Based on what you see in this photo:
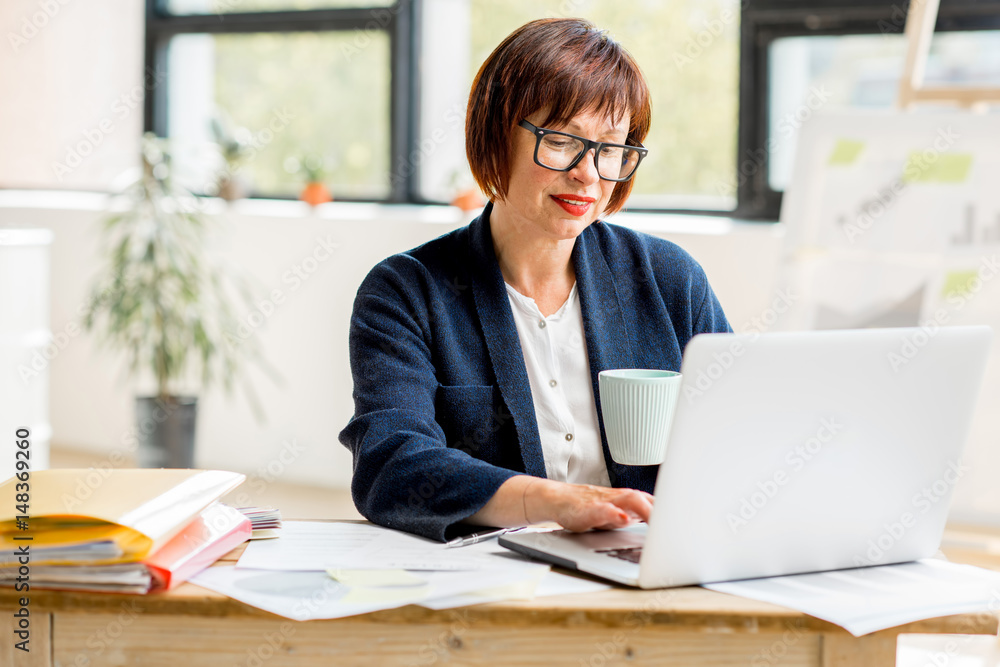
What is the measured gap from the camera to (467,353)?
1.44m

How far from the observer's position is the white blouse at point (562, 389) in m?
1.44

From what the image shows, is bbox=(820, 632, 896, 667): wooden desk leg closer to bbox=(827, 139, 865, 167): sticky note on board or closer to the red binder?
the red binder

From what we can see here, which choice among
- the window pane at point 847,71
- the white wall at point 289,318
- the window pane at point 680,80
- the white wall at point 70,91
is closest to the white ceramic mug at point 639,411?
the window pane at point 847,71

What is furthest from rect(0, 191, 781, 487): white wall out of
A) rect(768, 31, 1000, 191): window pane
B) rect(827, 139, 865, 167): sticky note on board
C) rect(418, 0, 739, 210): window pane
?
rect(827, 139, 865, 167): sticky note on board

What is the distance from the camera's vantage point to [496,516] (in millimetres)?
1130

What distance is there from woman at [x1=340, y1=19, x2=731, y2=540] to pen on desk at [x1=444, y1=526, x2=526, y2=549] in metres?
0.18

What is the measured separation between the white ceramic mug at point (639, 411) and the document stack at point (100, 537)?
1.36ft

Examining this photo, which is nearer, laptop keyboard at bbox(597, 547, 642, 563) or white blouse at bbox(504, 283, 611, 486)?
laptop keyboard at bbox(597, 547, 642, 563)

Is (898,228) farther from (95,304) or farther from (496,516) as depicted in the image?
(95,304)

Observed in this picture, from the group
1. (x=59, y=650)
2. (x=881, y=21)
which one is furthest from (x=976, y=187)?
(x=59, y=650)

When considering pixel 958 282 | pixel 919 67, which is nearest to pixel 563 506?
pixel 958 282

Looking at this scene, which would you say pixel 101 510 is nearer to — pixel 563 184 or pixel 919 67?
pixel 563 184

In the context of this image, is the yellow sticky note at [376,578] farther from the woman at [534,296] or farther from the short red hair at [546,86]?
the short red hair at [546,86]

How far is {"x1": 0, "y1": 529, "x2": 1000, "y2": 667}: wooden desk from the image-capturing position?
0.89 metres
